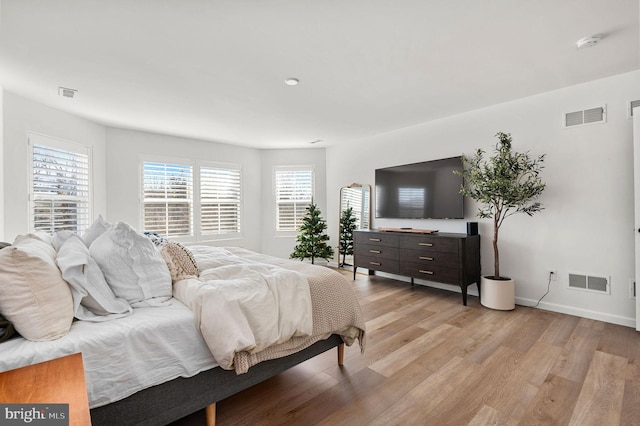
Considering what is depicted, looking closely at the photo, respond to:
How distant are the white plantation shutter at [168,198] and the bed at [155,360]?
374 centimetres

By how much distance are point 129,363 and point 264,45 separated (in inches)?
88.5

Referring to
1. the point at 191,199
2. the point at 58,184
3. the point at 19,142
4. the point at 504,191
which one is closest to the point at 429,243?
the point at 504,191

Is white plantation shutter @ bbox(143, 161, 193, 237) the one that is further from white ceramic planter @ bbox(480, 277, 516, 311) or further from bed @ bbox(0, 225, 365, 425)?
white ceramic planter @ bbox(480, 277, 516, 311)

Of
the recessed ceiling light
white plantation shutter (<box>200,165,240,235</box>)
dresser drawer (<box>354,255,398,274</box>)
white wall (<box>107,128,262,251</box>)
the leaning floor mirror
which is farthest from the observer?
white plantation shutter (<box>200,165,240,235</box>)

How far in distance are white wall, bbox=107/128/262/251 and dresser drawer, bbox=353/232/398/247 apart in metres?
2.53

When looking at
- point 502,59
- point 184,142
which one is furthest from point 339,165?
point 502,59

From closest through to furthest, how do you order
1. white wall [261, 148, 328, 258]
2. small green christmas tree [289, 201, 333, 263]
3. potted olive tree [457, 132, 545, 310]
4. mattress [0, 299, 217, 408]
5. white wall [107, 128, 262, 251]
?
mattress [0, 299, 217, 408]
potted olive tree [457, 132, 545, 310]
white wall [107, 128, 262, 251]
small green christmas tree [289, 201, 333, 263]
white wall [261, 148, 328, 258]

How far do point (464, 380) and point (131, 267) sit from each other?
2.20 meters

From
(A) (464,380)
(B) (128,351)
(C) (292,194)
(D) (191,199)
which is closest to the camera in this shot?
(B) (128,351)

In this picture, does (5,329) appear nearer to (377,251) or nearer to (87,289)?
(87,289)

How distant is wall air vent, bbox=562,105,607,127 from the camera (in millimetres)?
2992

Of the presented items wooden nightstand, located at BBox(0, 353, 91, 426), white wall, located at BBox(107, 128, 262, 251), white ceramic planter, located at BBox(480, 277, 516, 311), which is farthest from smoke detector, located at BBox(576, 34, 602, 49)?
white wall, located at BBox(107, 128, 262, 251)

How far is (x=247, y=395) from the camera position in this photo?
1855 millimetres

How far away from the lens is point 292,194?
20.5 ft
